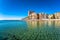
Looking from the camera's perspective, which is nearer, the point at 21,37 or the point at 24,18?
the point at 21,37

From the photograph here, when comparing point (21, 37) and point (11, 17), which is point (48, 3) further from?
point (21, 37)

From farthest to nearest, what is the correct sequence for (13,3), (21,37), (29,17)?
1. (29,17)
2. (13,3)
3. (21,37)

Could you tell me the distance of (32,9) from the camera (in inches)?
370

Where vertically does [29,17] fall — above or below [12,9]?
below

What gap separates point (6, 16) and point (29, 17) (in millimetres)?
1739

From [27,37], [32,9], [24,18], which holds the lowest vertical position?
[27,37]

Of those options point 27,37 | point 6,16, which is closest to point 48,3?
point 6,16

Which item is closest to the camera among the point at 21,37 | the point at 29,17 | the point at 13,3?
the point at 21,37

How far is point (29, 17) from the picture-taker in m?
9.85

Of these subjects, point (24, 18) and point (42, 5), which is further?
point (24, 18)

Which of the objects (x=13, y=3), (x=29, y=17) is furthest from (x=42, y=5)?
(x=13, y=3)

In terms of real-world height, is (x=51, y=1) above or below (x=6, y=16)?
above

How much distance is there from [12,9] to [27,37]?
13.2 feet

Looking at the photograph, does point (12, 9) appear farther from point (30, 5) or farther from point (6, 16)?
point (30, 5)
